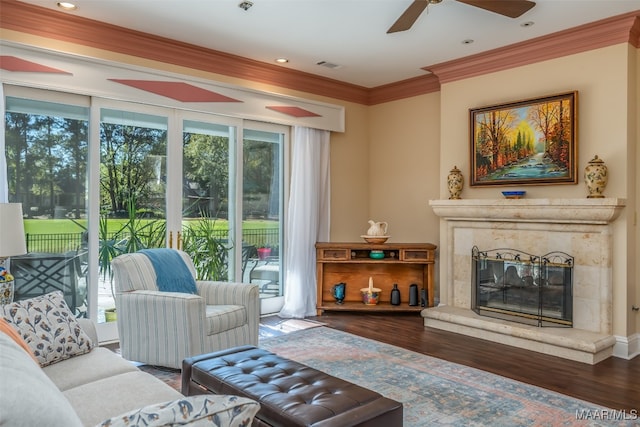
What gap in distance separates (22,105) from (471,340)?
14.4 ft

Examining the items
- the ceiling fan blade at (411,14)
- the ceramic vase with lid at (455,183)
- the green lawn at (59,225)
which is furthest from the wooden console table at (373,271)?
the ceiling fan blade at (411,14)

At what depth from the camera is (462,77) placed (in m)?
5.02

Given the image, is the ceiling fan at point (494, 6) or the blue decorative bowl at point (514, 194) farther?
the blue decorative bowl at point (514, 194)

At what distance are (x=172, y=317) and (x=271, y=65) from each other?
3076 millimetres

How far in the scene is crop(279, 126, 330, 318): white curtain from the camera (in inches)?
211

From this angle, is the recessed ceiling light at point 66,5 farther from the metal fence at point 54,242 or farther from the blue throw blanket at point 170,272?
the blue throw blanket at point 170,272

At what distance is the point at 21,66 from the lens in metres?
3.54

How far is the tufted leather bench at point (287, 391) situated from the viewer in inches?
71.6

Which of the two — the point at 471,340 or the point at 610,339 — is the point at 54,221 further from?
the point at 610,339

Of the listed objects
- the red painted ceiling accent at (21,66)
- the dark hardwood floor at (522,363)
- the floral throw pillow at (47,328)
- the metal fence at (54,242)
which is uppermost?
the red painted ceiling accent at (21,66)

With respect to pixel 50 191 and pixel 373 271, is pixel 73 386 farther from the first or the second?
pixel 373 271

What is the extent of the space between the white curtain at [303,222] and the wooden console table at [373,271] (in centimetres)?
14

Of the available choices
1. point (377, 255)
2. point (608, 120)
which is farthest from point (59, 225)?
point (608, 120)

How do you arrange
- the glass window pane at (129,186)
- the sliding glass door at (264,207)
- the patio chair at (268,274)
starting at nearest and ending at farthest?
1. the glass window pane at (129,186)
2. the sliding glass door at (264,207)
3. the patio chair at (268,274)
